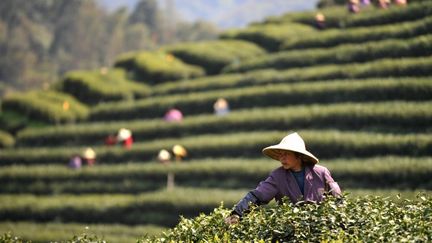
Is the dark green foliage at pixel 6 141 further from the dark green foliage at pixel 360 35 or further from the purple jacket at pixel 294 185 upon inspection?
the purple jacket at pixel 294 185

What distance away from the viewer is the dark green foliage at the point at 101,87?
32.7 m

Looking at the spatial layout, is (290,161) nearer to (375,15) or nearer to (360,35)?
(360,35)

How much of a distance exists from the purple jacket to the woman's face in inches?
2.7

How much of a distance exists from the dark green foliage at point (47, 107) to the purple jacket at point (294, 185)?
2446cm

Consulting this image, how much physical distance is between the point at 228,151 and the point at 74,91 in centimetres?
1432

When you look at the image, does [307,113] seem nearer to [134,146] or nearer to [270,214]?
[134,146]

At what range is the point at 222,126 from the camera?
25.2 meters

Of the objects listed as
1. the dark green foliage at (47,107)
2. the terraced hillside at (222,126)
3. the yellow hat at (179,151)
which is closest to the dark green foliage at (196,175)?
the terraced hillside at (222,126)

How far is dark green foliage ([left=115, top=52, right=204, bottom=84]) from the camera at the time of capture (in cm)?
3375

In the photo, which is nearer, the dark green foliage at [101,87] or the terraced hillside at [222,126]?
the terraced hillside at [222,126]

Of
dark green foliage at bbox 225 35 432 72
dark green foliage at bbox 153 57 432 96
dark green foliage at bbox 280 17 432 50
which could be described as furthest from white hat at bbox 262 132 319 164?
dark green foliage at bbox 280 17 432 50

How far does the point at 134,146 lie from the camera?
25922mm

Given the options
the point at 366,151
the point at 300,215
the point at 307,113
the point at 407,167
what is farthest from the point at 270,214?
the point at 307,113

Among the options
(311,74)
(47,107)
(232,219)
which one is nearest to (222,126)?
(311,74)
